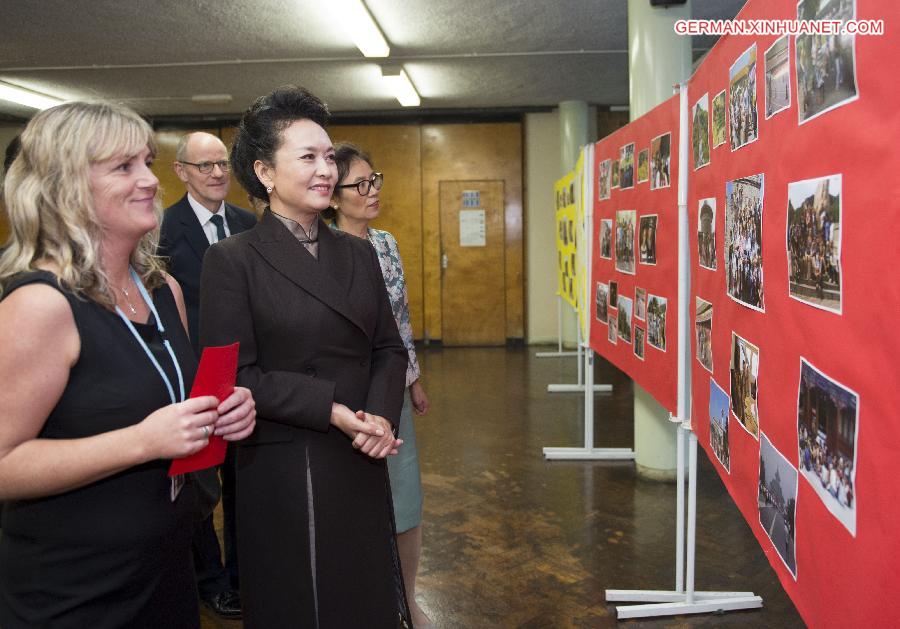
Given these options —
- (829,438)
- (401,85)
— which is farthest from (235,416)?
(401,85)

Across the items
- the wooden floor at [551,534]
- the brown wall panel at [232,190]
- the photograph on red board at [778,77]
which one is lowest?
the wooden floor at [551,534]

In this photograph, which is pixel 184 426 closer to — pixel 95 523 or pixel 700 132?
pixel 95 523

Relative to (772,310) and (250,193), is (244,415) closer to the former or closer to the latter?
(250,193)

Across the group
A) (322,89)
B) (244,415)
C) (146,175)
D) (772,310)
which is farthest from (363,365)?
(322,89)

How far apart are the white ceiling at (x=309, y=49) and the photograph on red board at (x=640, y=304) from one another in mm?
3345

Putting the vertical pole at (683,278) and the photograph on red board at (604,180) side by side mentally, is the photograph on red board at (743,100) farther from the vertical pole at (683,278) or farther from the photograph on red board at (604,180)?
the photograph on red board at (604,180)

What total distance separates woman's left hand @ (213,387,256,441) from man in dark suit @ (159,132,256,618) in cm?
141

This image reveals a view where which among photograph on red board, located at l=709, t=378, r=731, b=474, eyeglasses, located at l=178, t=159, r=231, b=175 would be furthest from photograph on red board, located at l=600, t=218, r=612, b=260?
eyeglasses, located at l=178, t=159, r=231, b=175

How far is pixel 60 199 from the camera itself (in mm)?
1286

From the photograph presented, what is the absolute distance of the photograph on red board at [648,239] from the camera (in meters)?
3.04

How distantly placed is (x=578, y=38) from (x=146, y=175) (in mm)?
6147

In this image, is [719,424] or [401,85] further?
[401,85]

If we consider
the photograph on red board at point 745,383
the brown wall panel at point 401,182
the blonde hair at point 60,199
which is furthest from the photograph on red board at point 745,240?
the brown wall panel at point 401,182

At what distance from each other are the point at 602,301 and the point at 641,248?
40.0 inches
